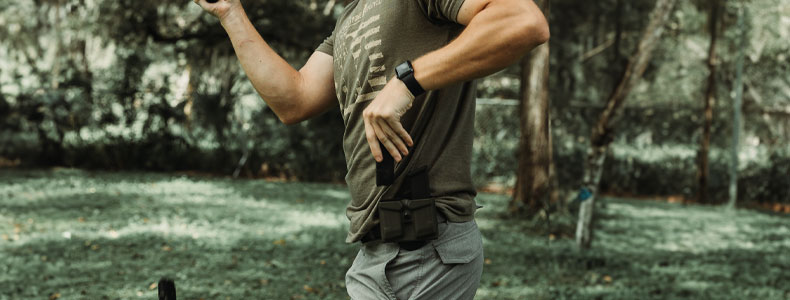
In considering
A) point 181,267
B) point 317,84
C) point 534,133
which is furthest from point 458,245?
point 534,133

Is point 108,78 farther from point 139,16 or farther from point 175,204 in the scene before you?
point 175,204

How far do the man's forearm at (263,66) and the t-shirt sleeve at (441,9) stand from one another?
1.80ft

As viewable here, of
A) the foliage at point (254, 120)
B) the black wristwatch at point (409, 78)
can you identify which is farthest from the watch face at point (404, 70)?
the foliage at point (254, 120)

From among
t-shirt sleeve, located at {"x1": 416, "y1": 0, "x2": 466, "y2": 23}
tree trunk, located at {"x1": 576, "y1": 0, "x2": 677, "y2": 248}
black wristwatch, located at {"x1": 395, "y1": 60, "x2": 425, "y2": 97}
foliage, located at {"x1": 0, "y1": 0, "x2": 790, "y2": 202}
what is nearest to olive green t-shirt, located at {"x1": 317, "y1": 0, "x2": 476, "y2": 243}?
t-shirt sleeve, located at {"x1": 416, "y1": 0, "x2": 466, "y2": 23}

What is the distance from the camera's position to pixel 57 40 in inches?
755

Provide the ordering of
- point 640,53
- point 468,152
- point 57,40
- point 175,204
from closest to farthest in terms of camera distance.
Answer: point 468,152, point 640,53, point 175,204, point 57,40

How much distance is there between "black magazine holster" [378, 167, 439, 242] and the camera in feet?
5.49

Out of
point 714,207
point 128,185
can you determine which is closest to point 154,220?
point 128,185

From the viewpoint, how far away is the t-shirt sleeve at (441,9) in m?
1.55

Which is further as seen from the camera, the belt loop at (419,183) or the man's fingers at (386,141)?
the belt loop at (419,183)

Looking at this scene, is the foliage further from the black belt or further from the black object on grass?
the black object on grass

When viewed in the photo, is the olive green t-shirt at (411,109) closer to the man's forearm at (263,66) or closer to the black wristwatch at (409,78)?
the black wristwatch at (409,78)

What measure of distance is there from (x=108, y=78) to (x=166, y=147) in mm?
1870

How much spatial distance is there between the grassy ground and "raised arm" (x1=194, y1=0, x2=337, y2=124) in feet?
12.2
